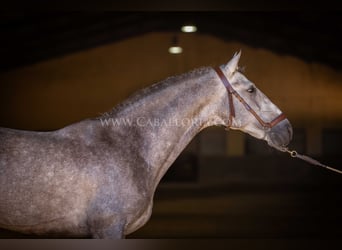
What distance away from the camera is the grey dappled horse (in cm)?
275

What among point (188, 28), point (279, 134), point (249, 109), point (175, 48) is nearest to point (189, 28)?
point (188, 28)

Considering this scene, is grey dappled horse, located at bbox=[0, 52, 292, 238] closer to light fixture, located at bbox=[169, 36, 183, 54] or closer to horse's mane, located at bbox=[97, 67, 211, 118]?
horse's mane, located at bbox=[97, 67, 211, 118]

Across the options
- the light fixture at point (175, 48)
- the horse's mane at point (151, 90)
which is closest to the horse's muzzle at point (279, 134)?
the horse's mane at point (151, 90)

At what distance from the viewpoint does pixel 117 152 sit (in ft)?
9.45

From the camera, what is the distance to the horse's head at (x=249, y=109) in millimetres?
3012

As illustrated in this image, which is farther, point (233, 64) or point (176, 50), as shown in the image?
point (176, 50)

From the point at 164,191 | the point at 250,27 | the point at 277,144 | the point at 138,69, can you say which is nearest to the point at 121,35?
the point at 138,69

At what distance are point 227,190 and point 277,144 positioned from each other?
104 cm

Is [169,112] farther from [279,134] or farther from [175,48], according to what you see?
[175,48]

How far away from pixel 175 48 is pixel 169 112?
106 cm

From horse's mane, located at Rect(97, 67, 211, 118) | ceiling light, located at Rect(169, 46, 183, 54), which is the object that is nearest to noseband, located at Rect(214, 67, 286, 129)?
horse's mane, located at Rect(97, 67, 211, 118)

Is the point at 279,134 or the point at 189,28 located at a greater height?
the point at 189,28

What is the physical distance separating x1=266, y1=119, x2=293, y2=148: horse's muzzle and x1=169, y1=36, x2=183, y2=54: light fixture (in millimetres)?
1148

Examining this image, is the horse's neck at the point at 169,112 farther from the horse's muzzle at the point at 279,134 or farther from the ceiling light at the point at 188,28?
the ceiling light at the point at 188,28
